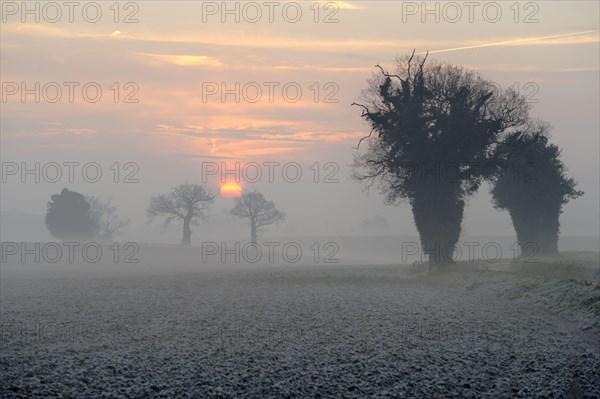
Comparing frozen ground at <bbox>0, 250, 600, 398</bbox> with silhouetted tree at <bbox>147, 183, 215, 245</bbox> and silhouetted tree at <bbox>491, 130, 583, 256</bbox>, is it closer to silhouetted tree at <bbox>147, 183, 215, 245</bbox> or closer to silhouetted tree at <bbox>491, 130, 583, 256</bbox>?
silhouetted tree at <bbox>491, 130, 583, 256</bbox>

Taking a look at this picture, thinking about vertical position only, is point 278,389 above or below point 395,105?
below

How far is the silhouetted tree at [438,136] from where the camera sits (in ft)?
149

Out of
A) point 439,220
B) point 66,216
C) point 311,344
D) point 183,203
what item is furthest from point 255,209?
point 311,344

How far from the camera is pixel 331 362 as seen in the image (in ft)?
53.0

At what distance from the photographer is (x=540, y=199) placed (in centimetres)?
6588

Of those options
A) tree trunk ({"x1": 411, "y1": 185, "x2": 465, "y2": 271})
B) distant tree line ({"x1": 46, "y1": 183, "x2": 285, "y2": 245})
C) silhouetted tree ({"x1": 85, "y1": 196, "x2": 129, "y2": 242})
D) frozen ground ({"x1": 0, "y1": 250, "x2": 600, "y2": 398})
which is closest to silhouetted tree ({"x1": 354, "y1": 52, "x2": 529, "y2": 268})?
tree trunk ({"x1": 411, "y1": 185, "x2": 465, "y2": 271})

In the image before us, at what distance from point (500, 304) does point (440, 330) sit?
9692 mm

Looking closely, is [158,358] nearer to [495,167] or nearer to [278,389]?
[278,389]

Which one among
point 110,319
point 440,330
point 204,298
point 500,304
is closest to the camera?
point 440,330

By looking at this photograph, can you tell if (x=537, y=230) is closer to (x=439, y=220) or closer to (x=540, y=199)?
(x=540, y=199)

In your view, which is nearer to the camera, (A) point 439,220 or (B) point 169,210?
(A) point 439,220

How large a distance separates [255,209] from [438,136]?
84.6 m

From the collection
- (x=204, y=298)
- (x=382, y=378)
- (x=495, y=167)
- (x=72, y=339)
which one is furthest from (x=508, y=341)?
(x=495, y=167)

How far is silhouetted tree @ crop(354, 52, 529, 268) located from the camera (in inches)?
1785
